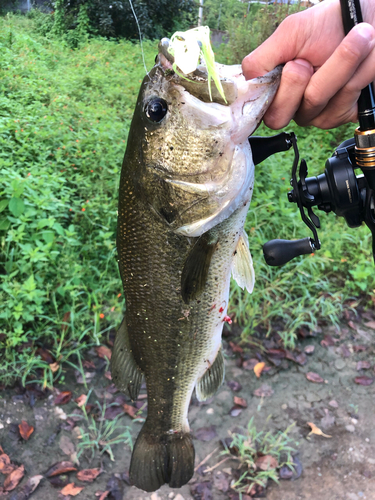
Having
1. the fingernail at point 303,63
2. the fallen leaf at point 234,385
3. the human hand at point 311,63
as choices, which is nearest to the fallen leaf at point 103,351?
the fallen leaf at point 234,385

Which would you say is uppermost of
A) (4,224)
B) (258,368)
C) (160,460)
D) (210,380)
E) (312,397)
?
(4,224)

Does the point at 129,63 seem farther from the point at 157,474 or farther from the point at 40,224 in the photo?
the point at 157,474

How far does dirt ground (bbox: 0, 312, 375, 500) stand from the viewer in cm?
239

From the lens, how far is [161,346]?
1.52 m

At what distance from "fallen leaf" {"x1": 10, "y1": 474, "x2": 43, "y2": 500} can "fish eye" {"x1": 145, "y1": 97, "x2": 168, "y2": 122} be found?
223 cm

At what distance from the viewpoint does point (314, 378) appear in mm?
3117

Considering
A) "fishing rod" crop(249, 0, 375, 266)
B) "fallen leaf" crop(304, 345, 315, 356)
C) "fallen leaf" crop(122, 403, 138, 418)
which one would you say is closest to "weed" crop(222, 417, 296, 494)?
"fallen leaf" crop(122, 403, 138, 418)

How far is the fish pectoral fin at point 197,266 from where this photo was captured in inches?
51.4

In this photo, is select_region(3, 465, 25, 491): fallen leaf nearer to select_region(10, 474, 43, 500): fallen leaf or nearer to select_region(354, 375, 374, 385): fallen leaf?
select_region(10, 474, 43, 500): fallen leaf

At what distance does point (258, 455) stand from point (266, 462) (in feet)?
Result: 0.25

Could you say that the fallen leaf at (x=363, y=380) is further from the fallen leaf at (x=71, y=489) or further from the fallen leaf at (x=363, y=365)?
the fallen leaf at (x=71, y=489)

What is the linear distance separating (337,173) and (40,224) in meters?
2.14

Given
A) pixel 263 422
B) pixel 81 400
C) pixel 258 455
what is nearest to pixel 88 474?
pixel 81 400

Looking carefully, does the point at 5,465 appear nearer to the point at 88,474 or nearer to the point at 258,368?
the point at 88,474
